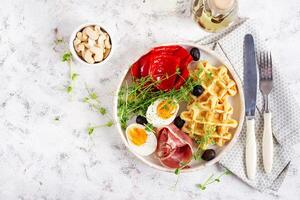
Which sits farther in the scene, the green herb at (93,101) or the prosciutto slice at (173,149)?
the green herb at (93,101)

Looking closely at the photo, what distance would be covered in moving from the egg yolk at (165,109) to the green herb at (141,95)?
0.02m

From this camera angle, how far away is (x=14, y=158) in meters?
1.66

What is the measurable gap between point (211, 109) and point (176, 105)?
109mm

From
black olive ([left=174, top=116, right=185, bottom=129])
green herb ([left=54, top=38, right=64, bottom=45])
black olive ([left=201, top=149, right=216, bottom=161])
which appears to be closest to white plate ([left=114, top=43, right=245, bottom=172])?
black olive ([left=201, top=149, right=216, bottom=161])

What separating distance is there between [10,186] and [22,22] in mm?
543

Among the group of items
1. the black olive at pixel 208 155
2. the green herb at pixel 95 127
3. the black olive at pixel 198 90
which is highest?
the black olive at pixel 198 90

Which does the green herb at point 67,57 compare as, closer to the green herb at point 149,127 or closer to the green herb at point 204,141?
the green herb at point 149,127

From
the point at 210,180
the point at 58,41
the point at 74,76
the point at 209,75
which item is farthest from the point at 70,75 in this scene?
the point at 210,180

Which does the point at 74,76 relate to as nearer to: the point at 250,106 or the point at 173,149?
the point at 173,149

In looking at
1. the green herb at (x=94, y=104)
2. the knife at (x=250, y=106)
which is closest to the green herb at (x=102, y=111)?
the green herb at (x=94, y=104)

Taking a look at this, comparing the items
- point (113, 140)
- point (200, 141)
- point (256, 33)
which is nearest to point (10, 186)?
point (113, 140)

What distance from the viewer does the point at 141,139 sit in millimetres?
1568

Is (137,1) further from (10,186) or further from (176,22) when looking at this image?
(10,186)

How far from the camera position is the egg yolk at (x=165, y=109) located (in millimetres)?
1537
